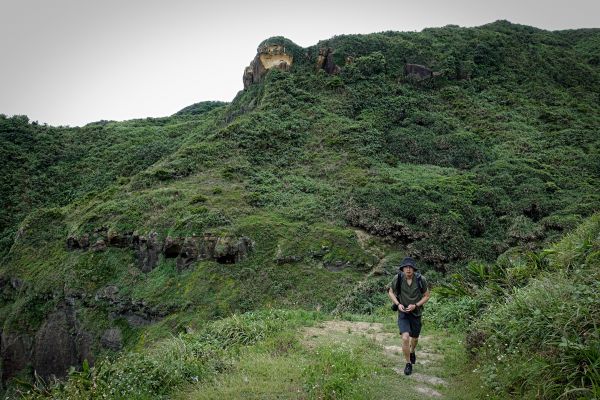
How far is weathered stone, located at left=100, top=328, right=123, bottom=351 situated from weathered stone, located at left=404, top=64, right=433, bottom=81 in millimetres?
36733

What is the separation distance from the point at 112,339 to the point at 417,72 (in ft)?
125

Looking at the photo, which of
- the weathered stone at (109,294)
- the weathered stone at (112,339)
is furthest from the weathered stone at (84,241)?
the weathered stone at (112,339)

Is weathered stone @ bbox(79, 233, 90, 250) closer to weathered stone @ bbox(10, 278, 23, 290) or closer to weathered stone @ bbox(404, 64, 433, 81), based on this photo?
weathered stone @ bbox(10, 278, 23, 290)

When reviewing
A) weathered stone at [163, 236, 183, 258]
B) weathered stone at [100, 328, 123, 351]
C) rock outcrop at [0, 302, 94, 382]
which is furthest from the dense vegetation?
rock outcrop at [0, 302, 94, 382]

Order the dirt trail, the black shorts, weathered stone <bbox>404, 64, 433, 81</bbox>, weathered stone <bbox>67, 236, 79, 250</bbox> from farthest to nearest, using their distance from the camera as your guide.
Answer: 1. weathered stone <bbox>404, 64, 433, 81</bbox>
2. weathered stone <bbox>67, 236, 79, 250</bbox>
3. the black shorts
4. the dirt trail

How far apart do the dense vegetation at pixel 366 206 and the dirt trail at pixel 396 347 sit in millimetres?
835

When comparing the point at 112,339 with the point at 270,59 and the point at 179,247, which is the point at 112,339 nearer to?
the point at 179,247

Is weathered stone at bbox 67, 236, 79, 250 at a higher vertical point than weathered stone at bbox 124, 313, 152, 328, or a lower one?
higher

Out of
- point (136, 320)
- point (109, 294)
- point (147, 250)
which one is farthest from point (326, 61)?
point (136, 320)

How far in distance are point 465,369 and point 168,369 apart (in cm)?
478

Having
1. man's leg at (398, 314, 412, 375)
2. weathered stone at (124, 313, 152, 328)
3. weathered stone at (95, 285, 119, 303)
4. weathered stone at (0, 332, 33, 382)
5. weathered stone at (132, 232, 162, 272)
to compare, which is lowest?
weathered stone at (0, 332, 33, 382)

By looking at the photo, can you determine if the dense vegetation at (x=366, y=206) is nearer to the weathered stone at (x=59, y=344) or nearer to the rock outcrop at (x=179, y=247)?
the rock outcrop at (x=179, y=247)

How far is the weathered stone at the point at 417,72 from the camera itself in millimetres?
45844

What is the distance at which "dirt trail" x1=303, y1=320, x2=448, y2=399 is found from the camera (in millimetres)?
6918
